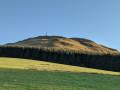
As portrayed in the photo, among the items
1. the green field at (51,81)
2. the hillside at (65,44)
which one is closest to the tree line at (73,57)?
the hillside at (65,44)

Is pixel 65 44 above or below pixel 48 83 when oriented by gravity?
above

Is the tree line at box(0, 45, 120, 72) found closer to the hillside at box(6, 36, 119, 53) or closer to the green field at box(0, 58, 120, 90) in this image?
the hillside at box(6, 36, 119, 53)

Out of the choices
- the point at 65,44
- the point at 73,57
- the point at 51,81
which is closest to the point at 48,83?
the point at 51,81

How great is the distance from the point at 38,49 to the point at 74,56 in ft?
24.4

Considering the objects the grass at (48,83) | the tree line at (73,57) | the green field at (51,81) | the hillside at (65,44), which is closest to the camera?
the grass at (48,83)

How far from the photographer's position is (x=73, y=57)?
1395 inches

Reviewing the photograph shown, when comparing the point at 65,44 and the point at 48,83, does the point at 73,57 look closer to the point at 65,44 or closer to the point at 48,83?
the point at 65,44

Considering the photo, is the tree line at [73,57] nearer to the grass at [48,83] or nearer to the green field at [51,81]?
the green field at [51,81]

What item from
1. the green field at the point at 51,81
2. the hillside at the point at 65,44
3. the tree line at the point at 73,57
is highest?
the hillside at the point at 65,44

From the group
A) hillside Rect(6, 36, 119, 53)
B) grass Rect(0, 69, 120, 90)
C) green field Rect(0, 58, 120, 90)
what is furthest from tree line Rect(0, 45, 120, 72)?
grass Rect(0, 69, 120, 90)

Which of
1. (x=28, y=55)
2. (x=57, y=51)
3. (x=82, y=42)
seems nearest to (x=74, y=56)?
(x=57, y=51)

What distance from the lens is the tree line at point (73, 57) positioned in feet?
115

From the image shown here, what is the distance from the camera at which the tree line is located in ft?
115

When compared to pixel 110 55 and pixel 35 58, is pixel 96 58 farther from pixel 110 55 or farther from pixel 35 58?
pixel 35 58
